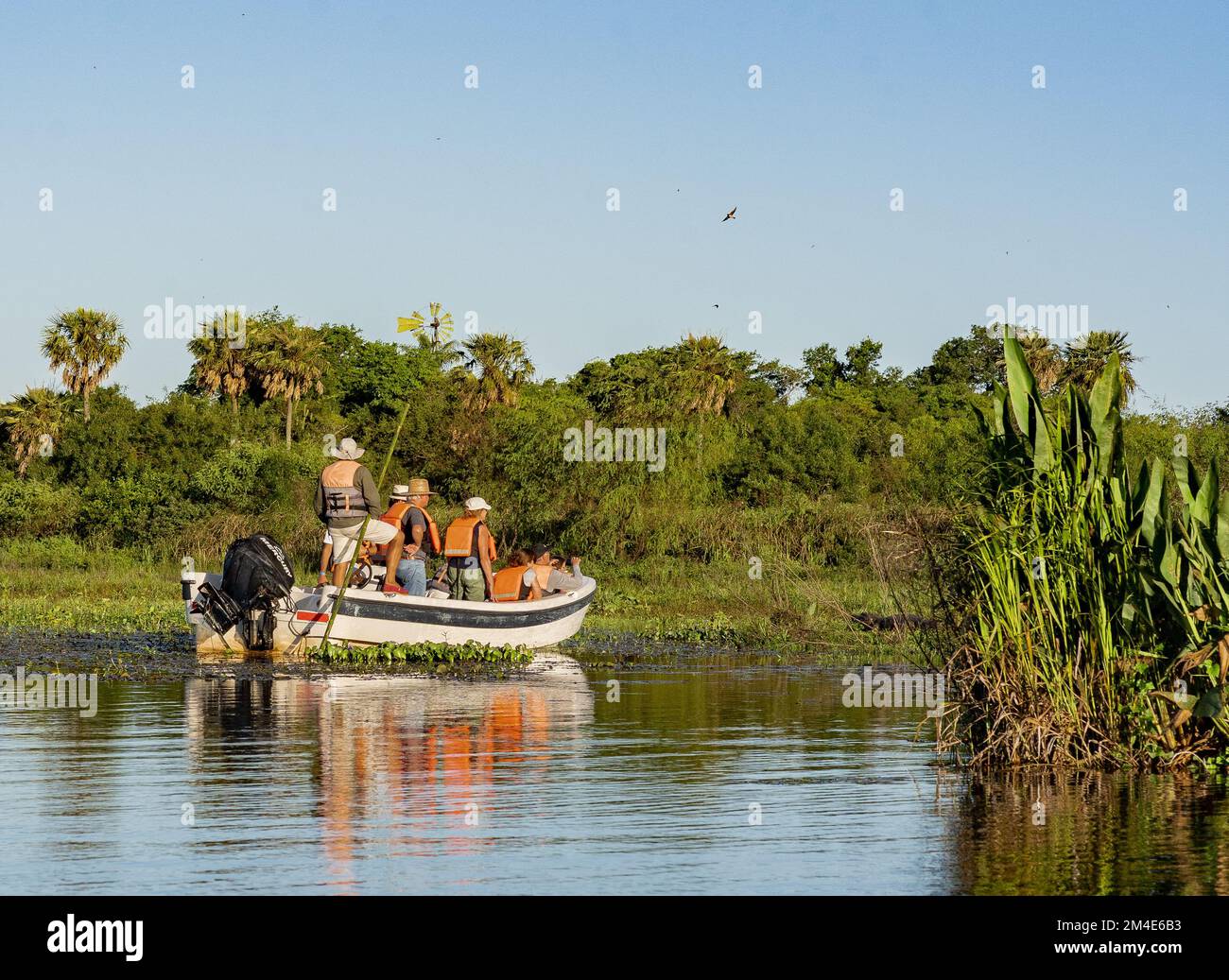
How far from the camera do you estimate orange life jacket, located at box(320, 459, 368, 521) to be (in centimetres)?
1902

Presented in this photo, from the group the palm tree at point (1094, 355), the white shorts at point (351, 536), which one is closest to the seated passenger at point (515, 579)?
the white shorts at point (351, 536)

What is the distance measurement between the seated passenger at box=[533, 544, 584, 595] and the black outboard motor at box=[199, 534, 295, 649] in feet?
12.4

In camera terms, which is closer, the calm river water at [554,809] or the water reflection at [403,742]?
the calm river water at [554,809]

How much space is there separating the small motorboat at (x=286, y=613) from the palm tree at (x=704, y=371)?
3841cm

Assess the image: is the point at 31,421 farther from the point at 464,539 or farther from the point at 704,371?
the point at 464,539

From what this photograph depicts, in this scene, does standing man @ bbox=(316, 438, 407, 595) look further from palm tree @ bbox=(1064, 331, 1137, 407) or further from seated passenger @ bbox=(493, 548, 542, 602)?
palm tree @ bbox=(1064, 331, 1137, 407)

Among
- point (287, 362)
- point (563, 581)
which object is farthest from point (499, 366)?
point (563, 581)

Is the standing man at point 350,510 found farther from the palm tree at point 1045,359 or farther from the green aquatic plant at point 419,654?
the palm tree at point 1045,359

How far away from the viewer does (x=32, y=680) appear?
1658 centimetres

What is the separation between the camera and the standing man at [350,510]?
747 inches

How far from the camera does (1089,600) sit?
34.3 ft
